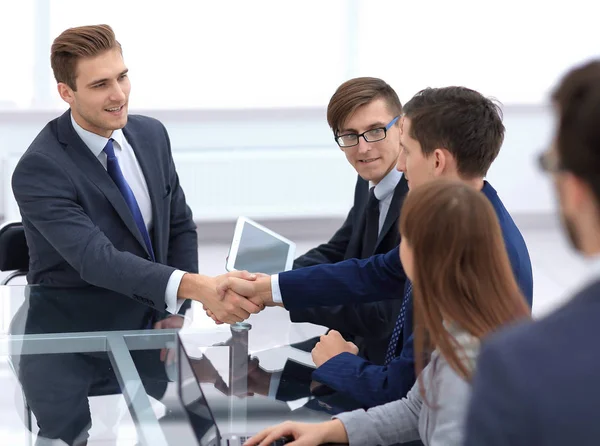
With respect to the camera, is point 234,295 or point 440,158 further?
point 234,295

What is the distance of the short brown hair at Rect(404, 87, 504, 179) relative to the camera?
2.19 meters

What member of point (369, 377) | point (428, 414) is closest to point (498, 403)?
point (428, 414)

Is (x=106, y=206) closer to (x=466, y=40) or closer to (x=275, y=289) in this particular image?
(x=275, y=289)

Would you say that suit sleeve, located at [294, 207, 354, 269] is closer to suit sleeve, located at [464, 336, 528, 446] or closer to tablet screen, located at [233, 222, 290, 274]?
tablet screen, located at [233, 222, 290, 274]

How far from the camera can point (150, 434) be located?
1.93 meters

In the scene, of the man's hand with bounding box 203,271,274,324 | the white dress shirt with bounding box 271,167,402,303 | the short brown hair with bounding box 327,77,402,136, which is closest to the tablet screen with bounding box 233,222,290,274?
the man's hand with bounding box 203,271,274,324

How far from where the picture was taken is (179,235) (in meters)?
3.22

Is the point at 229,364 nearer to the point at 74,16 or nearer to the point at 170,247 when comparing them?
the point at 170,247

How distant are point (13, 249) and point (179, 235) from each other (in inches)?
24.1

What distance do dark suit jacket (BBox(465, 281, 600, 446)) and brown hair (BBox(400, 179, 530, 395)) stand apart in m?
0.56

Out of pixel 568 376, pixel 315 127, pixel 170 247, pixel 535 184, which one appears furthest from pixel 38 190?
pixel 535 184

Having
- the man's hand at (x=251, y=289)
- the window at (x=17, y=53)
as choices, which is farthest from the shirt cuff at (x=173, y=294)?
the window at (x=17, y=53)

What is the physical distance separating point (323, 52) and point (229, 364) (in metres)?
3.84

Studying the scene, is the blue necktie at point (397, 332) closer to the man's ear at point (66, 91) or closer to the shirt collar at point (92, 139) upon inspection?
the shirt collar at point (92, 139)
